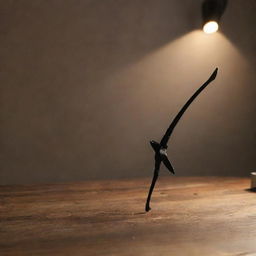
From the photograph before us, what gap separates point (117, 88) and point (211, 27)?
2.10 ft

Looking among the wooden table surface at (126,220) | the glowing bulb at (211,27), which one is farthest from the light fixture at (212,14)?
the wooden table surface at (126,220)

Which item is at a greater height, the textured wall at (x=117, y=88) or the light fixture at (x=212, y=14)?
the light fixture at (x=212, y=14)

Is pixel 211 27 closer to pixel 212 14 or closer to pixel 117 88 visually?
pixel 212 14

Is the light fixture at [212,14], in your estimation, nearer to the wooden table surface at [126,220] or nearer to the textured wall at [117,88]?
the textured wall at [117,88]

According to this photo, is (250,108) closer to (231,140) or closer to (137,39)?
(231,140)

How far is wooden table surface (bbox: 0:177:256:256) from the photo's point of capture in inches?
32.2

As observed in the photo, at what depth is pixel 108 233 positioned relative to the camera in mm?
914

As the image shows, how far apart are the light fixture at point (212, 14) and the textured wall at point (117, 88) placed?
2.9 inches

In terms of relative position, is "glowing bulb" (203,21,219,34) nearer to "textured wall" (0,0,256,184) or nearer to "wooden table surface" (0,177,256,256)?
"textured wall" (0,0,256,184)

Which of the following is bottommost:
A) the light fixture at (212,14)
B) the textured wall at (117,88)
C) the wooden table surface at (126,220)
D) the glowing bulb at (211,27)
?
the wooden table surface at (126,220)

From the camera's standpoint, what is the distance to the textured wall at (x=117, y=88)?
1685 mm

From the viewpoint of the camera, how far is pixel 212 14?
6.00 feet

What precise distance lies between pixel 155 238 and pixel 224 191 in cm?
67

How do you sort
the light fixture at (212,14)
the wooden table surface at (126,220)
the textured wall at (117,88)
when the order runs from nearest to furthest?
the wooden table surface at (126,220) < the textured wall at (117,88) < the light fixture at (212,14)
